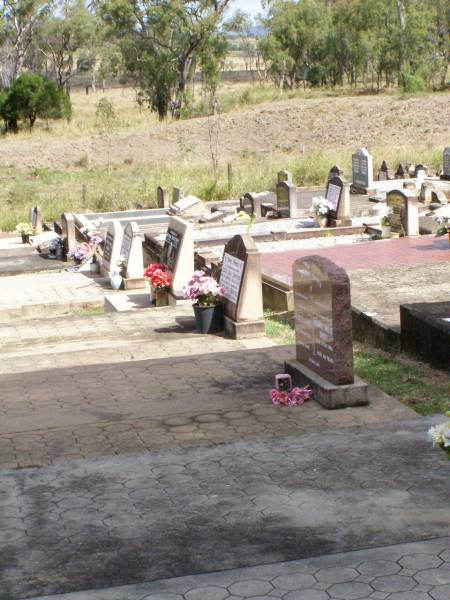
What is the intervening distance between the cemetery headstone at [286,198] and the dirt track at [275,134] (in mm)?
17487

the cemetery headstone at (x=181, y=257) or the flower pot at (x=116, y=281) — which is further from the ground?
the cemetery headstone at (x=181, y=257)

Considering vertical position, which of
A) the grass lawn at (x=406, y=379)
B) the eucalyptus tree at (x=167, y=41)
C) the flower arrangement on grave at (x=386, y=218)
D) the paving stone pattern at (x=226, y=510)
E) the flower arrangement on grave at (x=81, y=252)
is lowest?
the flower arrangement on grave at (x=81, y=252)

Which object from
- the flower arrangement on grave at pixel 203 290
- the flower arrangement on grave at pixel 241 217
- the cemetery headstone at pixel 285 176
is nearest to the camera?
the flower arrangement on grave at pixel 203 290

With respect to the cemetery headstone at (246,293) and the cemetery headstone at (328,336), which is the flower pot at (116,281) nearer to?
the cemetery headstone at (246,293)

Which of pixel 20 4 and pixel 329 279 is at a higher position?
pixel 20 4

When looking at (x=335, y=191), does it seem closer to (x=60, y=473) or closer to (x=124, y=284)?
(x=124, y=284)

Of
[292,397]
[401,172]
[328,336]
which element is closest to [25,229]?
[401,172]

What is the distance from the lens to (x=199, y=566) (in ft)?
17.6

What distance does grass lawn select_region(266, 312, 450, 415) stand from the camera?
8.62 m

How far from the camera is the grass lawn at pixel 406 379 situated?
8616mm

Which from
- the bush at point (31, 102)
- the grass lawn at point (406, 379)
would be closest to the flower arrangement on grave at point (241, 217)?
the grass lawn at point (406, 379)

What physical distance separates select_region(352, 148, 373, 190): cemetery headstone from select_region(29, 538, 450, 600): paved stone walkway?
76.2 feet

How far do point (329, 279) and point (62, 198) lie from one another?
908 inches

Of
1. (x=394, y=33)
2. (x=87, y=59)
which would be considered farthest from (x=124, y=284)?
(x=87, y=59)
